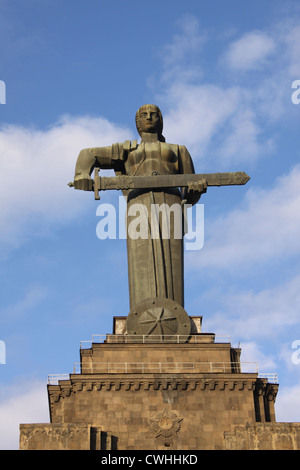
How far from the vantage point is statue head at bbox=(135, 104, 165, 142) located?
129ft

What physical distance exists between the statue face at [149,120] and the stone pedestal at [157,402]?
38.0ft

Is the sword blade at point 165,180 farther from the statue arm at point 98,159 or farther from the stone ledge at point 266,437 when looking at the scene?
the stone ledge at point 266,437

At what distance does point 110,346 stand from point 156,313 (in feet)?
9.02

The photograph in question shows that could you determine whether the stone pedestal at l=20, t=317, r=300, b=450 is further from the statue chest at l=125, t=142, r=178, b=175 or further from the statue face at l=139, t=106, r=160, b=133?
the statue face at l=139, t=106, r=160, b=133

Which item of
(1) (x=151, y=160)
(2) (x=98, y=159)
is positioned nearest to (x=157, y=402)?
(1) (x=151, y=160)

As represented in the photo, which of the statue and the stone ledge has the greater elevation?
the statue

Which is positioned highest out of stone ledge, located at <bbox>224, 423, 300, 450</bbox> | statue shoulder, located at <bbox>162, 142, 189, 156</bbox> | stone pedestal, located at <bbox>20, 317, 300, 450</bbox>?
statue shoulder, located at <bbox>162, 142, 189, 156</bbox>

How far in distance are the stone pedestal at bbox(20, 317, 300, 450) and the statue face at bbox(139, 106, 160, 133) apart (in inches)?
455

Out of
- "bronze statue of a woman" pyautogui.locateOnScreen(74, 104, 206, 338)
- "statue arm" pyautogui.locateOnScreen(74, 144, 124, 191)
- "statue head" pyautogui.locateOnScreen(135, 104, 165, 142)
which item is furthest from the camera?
"statue head" pyautogui.locateOnScreen(135, 104, 165, 142)

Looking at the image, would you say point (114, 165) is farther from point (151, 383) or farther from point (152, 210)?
point (151, 383)

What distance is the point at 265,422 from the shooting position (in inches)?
1197

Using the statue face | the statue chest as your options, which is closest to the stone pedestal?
the statue chest

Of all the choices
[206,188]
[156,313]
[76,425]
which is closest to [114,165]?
[206,188]
